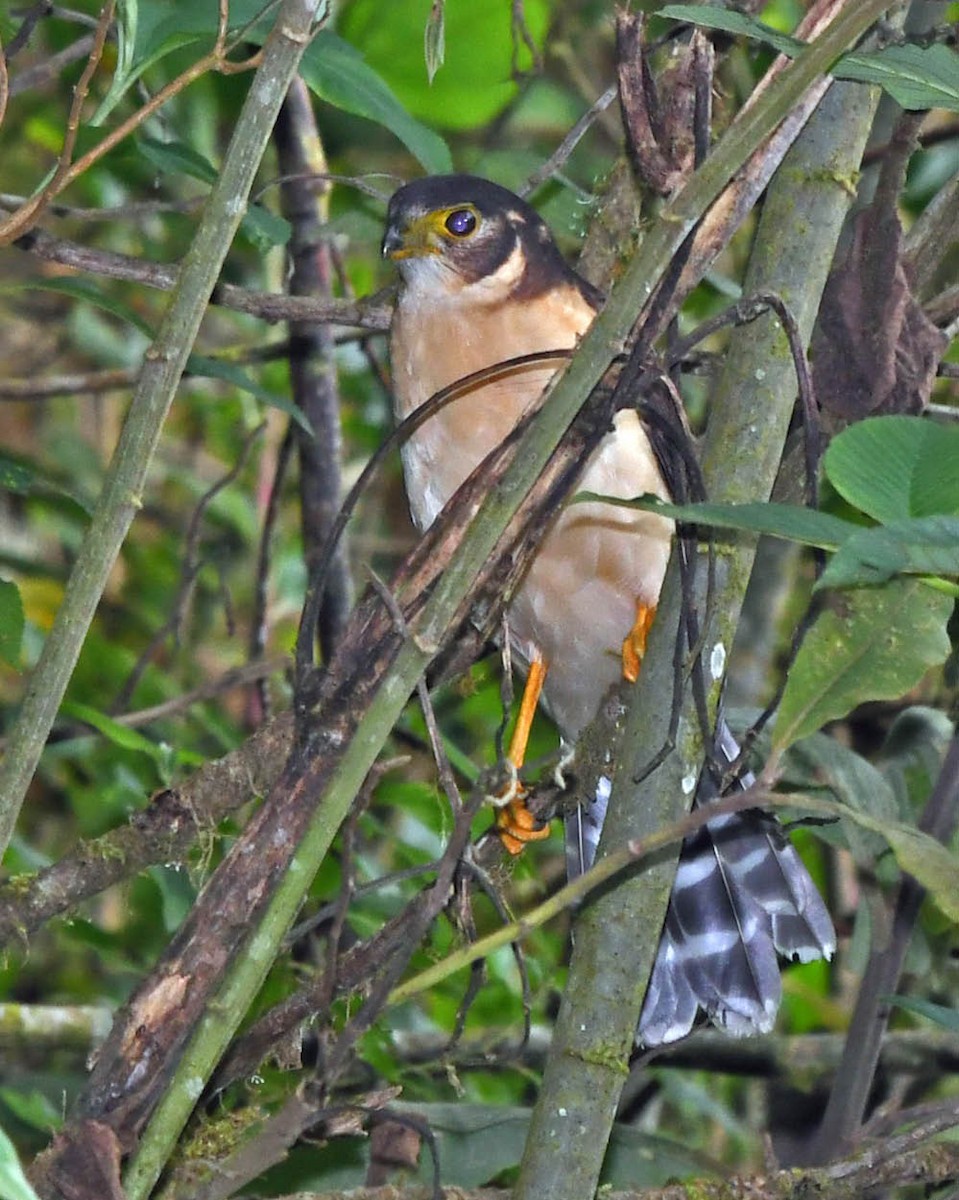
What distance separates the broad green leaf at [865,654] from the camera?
145cm

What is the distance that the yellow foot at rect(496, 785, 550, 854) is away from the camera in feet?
8.16

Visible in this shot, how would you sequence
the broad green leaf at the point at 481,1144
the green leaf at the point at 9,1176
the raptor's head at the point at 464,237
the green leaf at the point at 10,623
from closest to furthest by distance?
the green leaf at the point at 9,1176, the green leaf at the point at 10,623, the broad green leaf at the point at 481,1144, the raptor's head at the point at 464,237

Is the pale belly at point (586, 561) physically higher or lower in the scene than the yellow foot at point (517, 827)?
higher

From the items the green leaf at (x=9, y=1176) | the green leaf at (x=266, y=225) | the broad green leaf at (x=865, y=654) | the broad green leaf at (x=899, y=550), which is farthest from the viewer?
the green leaf at (x=266, y=225)

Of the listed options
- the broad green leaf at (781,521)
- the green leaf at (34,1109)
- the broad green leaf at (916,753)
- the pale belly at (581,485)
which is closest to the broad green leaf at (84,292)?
the pale belly at (581,485)

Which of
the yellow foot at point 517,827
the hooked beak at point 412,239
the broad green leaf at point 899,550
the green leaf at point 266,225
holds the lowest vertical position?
the broad green leaf at point 899,550

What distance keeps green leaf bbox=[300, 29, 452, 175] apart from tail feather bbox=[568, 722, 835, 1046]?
3.69 ft

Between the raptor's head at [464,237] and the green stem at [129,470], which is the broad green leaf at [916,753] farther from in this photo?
the green stem at [129,470]

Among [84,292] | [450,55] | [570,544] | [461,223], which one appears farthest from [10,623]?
[450,55]

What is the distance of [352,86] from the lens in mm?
2273

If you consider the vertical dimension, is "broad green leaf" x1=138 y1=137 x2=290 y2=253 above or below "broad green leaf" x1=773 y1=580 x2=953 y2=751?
above

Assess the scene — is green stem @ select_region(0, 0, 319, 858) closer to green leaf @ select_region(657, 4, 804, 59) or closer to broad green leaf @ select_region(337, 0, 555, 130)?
green leaf @ select_region(657, 4, 804, 59)

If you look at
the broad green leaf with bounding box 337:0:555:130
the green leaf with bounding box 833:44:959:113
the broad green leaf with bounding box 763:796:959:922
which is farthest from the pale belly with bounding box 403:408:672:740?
the broad green leaf with bounding box 763:796:959:922

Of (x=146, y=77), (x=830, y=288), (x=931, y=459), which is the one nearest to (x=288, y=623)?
(x=146, y=77)
